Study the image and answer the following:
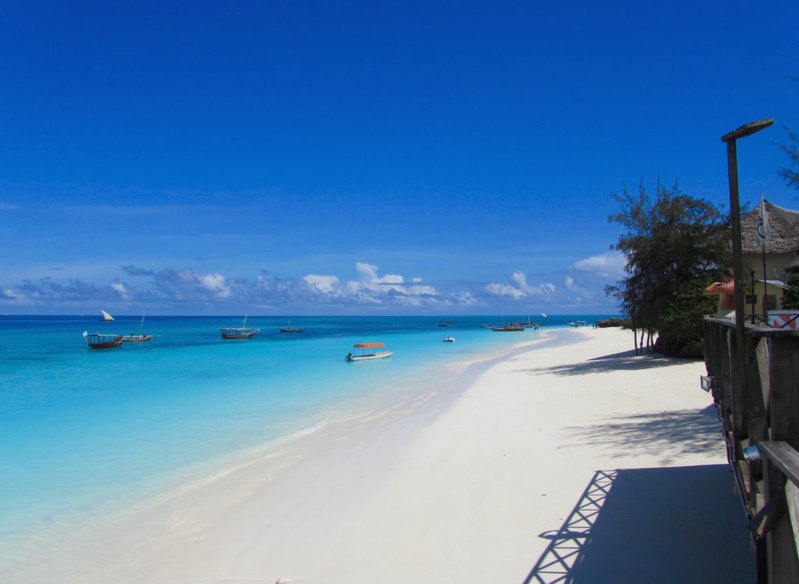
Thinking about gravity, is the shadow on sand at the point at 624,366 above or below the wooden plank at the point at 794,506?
below

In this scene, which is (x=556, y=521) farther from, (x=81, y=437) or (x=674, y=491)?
(x=81, y=437)

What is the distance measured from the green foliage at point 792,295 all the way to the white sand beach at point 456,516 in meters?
5.30

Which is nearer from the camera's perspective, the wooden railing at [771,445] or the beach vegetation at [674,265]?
the wooden railing at [771,445]

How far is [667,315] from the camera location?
68.8 ft

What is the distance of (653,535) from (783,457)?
364cm

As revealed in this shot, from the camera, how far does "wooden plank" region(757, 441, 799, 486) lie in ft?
7.39

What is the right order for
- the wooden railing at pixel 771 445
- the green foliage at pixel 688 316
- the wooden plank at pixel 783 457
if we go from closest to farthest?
the wooden plank at pixel 783 457 → the wooden railing at pixel 771 445 → the green foliage at pixel 688 316

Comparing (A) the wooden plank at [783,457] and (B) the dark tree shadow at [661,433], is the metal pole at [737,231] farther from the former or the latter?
(B) the dark tree shadow at [661,433]

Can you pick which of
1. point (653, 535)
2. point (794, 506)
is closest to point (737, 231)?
point (794, 506)

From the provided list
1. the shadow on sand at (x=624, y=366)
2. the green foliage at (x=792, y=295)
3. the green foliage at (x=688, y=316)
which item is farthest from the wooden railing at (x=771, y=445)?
the green foliage at (x=688, y=316)

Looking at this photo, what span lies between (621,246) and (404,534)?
67.7ft

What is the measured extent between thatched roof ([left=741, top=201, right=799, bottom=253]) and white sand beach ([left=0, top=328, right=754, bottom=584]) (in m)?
16.9

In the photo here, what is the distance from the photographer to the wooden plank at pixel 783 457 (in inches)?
88.7

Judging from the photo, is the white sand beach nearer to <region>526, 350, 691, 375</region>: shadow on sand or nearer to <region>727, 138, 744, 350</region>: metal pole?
<region>727, 138, 744, 350</region>: metal pole
